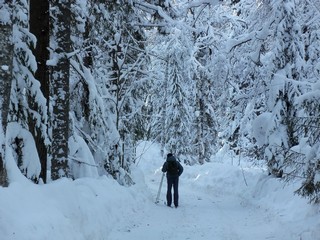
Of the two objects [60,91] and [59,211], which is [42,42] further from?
[59,211]

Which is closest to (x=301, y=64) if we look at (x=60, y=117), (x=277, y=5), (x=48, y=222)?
(x=277, y=5)

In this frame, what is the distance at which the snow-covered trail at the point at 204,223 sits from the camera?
9.21 metres

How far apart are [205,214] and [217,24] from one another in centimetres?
1870

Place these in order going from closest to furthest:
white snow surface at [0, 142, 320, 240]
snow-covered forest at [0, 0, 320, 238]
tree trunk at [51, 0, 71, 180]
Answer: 1. white snow surface at [0, 142, 320, 240]
2. snow-covered forest at [0, 0, 320, 238]
3. tree trunk at [51, 0, 71, 180]

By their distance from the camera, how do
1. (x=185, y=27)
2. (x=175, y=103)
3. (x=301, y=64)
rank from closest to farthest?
(x=185, y=27), (x=301, y=64), (x=175, y=103)

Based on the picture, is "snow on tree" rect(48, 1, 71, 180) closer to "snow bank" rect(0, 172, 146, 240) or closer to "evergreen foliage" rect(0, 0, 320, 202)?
"evergreen foliage" rect(0, 0, 320, 202)

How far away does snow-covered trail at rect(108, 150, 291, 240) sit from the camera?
921 cm

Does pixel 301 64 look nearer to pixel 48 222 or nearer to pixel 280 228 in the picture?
pixel 280 228

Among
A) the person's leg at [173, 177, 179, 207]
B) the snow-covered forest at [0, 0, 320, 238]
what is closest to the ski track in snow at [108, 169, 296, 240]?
the person's leg at [173, 177, 179, 207]

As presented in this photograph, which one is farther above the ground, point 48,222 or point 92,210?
point 48,222

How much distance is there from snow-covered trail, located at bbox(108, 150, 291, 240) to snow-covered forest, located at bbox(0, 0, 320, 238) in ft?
4.65

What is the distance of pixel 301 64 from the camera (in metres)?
14.7

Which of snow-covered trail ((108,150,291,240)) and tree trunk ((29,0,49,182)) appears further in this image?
snow-covered trail ((108,150,291,240))

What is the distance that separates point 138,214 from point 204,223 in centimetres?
202
